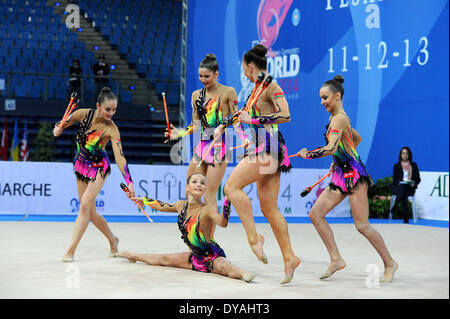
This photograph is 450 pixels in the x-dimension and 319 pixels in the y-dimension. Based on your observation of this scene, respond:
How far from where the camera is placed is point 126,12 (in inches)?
829

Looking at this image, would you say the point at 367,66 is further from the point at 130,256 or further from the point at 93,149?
the point at 130,256

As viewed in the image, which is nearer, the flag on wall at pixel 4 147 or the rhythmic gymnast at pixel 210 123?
the rhythmic gymnast at pixel 210 123

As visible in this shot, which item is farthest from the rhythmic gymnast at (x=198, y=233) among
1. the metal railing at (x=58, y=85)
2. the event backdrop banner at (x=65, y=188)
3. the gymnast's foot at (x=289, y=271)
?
the metal railing at (x=58, y=85)

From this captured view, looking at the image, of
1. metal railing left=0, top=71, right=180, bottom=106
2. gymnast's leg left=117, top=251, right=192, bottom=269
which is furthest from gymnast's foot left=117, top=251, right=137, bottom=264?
metal railing left=0, top=71, right=180, bottom=106

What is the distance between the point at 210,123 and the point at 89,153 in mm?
1313

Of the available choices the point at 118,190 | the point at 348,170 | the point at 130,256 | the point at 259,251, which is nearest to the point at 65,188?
the point at 118,190

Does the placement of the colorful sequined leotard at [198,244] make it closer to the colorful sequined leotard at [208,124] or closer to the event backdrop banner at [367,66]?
the colorful sequined leotard at [208,124]

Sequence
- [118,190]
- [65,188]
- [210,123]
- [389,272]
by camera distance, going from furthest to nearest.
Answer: [118,190]
[65,188]
[210,123]
[389,272]

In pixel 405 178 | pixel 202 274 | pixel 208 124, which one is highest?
pixel 208 124

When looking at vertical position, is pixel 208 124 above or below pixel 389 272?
above

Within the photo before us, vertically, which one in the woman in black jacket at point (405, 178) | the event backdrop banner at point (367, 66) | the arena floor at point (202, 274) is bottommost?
the arena floor at point (202, 274)

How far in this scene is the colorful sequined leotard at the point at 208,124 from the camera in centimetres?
538

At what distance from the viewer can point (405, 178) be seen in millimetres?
11250

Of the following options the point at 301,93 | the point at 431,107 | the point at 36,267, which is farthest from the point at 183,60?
the point at 36,267
